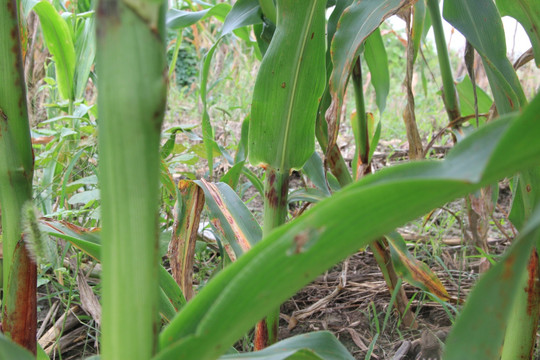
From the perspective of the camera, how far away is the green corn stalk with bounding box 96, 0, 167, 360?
0.31 metres

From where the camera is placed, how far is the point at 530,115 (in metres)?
0.30

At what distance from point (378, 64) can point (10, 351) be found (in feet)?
3.18

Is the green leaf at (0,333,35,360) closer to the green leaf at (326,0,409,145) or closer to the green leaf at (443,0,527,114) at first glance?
the green leaf at (326,0,409,145)

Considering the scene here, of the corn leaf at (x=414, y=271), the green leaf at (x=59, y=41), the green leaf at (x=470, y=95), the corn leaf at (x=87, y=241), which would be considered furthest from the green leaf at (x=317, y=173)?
the green leaf at (x=59, y=41)

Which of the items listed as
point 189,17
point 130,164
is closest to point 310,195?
point 189,17

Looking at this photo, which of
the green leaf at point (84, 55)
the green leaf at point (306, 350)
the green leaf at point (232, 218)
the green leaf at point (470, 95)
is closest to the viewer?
the green leaf at point (306, 350)

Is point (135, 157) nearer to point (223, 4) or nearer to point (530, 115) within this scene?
point (530, 115)

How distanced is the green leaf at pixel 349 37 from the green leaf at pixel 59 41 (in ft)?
2.45

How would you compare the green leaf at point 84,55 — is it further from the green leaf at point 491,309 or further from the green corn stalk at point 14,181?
the green leaf at point 491,309

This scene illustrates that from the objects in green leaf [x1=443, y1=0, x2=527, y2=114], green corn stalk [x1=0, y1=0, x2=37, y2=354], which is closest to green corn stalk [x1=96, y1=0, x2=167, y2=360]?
green corn stalk [x1=0, y1=0, x2=37, y2=354]

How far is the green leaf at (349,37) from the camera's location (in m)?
0.71

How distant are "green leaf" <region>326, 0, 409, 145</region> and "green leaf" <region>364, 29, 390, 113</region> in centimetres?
37

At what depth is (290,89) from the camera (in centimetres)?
74

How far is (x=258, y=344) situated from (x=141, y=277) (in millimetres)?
494
